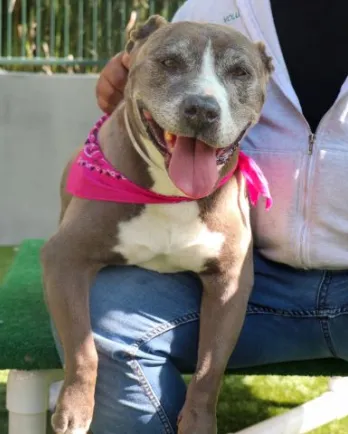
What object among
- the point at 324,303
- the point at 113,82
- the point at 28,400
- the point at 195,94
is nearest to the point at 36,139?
the point at 113,82

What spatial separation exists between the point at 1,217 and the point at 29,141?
1.78 ft

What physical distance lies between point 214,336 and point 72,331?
36 centimetres

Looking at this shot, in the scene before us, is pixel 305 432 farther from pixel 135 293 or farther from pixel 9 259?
pixel 9 259

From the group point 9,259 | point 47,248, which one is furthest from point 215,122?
point 9,259

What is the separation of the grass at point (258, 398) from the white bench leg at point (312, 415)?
0.37ft

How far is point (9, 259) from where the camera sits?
17.5 ft

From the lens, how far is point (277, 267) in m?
2.44

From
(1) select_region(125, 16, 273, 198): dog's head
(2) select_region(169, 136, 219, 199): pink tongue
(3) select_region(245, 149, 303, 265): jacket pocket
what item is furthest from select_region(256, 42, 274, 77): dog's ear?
(2) select_region(169, 136, 219, 199): pink tongue

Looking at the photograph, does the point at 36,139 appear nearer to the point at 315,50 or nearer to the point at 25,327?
the point at 25,327

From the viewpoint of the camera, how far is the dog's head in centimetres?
205

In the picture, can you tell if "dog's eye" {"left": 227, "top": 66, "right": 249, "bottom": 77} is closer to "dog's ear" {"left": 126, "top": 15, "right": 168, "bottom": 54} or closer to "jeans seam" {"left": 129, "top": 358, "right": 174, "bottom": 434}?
"dog's ear" {"left": 126, "top": 15, "right": 168, "bottom": 54}

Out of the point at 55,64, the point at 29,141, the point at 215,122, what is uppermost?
the point at 215,122

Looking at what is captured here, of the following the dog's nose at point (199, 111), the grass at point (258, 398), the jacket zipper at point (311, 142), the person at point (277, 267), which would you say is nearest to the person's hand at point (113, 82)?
the person at point (277, 267)

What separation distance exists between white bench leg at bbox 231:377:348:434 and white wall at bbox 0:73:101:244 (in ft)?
10.6
